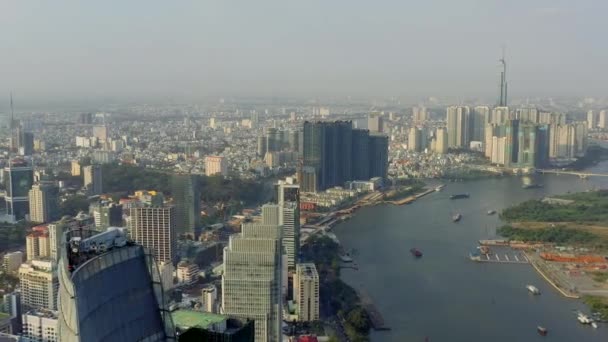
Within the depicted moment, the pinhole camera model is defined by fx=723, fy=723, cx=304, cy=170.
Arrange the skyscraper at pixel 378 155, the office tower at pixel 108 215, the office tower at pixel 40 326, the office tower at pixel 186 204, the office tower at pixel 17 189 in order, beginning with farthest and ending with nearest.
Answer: the skyscraper at pixel 378 155, the office tower at pixel 17 189, the office tower at pixel 186 204, the office tower at pixel 108 215, the office tower at pixel 40 326

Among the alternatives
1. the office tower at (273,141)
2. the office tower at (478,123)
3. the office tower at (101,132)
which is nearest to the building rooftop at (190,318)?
the office tower at (273,141)

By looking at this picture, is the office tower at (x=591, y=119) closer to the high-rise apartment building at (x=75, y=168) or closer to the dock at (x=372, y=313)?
the high-rise apartment building at (x=75, y=168)

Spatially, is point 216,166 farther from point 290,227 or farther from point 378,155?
point 290,227

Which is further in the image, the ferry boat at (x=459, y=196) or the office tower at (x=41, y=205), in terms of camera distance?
the ferry boat at (x=459, y=196)

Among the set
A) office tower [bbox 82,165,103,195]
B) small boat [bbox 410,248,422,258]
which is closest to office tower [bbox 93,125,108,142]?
office tower [bbox 82,165,103,195]

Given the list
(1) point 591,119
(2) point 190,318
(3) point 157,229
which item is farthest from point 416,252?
(1) point 591,119

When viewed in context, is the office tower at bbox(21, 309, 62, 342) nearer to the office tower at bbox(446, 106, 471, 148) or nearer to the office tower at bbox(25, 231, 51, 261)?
the office tower at bbox(25, 231, 51, 261)
